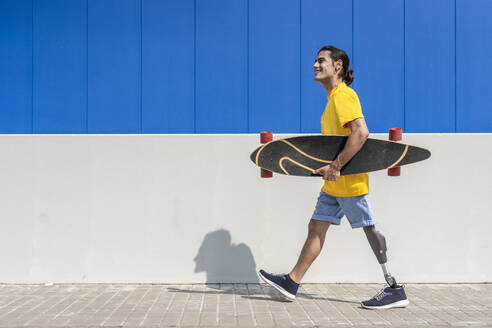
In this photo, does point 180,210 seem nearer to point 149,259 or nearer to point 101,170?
point 149,259

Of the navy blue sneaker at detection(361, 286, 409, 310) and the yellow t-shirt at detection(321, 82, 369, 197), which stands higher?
the yellow t-shirt at detection(321, 82, 369, 197)

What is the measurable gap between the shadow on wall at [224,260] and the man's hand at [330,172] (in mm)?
1157

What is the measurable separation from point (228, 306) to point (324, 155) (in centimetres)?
132

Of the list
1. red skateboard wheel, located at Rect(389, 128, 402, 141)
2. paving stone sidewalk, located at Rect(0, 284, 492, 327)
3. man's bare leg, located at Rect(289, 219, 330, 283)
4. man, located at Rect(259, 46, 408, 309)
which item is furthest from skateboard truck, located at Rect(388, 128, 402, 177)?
paving stone sidewalk, located at Rect(0, 284, 492, 327)

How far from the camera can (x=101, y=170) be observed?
12.7 feet

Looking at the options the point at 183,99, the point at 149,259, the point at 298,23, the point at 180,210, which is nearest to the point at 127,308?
the point at 149,259

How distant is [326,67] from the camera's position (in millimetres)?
3199

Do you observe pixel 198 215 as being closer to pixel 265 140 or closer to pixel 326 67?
pixel 265 140

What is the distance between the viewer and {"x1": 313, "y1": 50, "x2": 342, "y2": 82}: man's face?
126 inches

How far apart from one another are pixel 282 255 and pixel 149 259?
1.20 m

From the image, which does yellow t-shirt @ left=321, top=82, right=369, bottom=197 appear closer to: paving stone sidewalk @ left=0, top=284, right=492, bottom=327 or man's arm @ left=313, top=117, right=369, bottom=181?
man's arm @ left=313, top=117, right=369, bottom=181

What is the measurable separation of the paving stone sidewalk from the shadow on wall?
9 centimetres

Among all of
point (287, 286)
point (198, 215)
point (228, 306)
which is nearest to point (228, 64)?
point (198, 215)

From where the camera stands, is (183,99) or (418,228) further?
(183,99)
